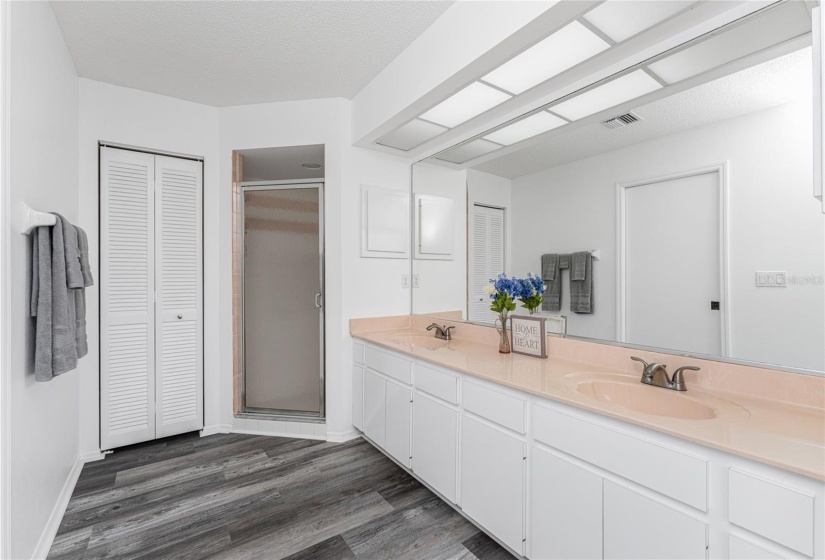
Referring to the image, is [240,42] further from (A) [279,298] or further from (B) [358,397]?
(B) [358,397]

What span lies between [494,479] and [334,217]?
2.09 meters

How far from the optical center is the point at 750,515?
3.15ft

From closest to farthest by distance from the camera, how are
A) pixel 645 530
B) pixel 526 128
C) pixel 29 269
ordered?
1. pixel 645 530
2. pixel 29 269
3. pixel 526 128

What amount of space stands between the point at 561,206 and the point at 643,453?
1.24 meters

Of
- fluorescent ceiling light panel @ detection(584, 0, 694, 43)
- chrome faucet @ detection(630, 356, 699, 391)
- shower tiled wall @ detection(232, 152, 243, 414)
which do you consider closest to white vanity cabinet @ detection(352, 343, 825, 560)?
chrome faucet @ detection(630, 356, 699, 391)

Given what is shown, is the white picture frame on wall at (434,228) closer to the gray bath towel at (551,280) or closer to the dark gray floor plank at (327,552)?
the gray bath towel at (551,280)

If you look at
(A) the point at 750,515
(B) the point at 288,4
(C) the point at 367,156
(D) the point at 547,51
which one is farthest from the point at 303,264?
(A) the point at 750,515

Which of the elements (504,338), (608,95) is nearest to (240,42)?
(608,95)

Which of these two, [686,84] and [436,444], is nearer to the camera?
[686,84]

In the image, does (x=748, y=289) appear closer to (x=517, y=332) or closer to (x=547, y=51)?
(x=517, y=332)

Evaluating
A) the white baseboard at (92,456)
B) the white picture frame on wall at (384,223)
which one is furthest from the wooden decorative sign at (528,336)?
the white baseboard at (92,456)

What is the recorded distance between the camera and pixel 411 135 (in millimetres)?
2727

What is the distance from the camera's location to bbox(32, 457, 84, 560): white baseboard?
1.68m

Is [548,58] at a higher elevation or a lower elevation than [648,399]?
higher
